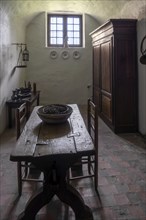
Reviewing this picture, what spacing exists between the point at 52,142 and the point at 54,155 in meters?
0.21

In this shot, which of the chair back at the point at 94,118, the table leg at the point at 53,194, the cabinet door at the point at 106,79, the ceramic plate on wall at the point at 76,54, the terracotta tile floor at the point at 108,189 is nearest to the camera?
the table leg at the point at 53,194

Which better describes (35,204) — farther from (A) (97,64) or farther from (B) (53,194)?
(A) (97,64)

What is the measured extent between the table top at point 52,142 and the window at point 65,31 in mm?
5437

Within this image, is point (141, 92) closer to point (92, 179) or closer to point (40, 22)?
point (92, 179)

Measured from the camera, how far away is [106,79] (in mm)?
4828

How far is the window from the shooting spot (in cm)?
716

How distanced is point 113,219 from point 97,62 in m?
4.29

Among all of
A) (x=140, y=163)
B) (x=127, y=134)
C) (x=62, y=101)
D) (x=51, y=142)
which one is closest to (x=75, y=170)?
(x=140, y=163)

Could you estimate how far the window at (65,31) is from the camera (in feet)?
23.5

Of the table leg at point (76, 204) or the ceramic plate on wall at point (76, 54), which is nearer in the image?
the table leg at point (76, 204)

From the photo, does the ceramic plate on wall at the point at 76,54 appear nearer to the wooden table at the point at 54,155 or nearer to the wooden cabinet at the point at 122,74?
the wooden cabinet at the point at 122,74

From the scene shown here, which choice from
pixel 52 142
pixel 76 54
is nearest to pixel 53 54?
pixel 76 54

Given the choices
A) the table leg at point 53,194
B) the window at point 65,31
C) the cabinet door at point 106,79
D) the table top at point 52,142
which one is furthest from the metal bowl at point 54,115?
the window at point 65,31

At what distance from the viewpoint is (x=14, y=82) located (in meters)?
5.54
